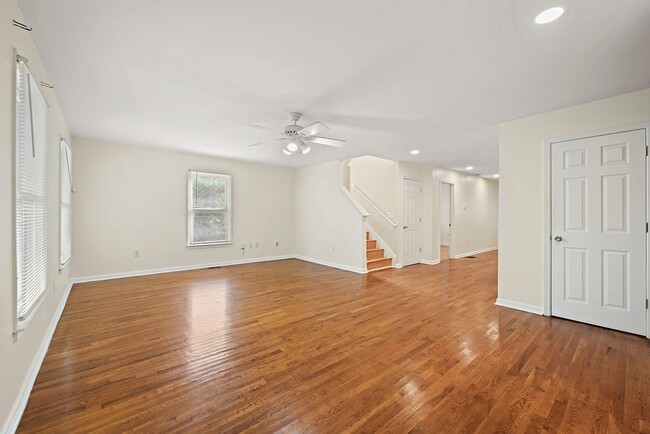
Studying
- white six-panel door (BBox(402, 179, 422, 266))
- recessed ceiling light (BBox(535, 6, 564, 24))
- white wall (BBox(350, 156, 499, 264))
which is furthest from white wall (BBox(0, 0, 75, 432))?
white six-panel door (BBox(402, 179, 422, 266))

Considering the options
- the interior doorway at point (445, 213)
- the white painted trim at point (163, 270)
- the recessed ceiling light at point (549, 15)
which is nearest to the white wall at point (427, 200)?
the interior doorway at point (445, 213)

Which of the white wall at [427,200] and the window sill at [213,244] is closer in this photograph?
the window sill at [213,244]

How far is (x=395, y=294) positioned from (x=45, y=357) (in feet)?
13.0

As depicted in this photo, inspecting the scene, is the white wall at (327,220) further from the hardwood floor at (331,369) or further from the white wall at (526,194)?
the white wall at (526,194)

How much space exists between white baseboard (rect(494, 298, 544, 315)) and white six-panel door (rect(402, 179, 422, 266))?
2792mm

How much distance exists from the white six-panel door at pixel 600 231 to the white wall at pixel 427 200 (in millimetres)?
3327

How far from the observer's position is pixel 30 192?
6.69ft

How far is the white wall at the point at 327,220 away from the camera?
19.7 ft

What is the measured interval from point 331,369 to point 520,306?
2879 mm

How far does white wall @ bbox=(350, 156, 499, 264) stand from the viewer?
661 centimetres

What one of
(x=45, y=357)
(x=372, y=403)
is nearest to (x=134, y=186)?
(x=45, y=357)

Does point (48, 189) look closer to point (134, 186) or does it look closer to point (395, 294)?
point (134, 186)

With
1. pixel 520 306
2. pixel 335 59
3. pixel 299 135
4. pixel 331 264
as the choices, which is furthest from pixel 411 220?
pixel 335 59

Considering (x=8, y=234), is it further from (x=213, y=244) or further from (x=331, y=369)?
(x=213, y=244)
